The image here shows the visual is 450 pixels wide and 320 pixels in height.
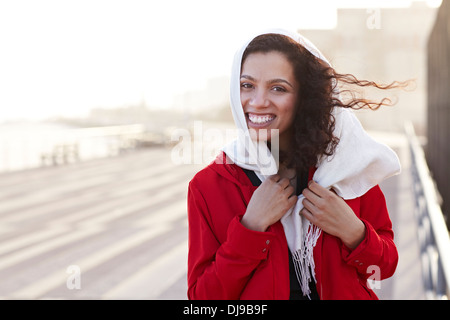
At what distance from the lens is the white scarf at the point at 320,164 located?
64.1 inches

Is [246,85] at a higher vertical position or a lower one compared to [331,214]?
higher

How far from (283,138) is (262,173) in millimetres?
175

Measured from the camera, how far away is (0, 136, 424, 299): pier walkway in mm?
5523

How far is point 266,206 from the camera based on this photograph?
1.58 meters

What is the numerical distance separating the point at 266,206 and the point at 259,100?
0.28 metres

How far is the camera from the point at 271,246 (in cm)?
162

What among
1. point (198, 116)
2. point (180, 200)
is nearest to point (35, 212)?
point (180, 200)

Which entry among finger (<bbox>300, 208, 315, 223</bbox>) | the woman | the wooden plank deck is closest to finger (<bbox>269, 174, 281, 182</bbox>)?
the woman

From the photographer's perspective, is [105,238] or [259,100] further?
[105,238]

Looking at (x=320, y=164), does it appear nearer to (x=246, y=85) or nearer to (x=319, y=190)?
(x=319, y=190)

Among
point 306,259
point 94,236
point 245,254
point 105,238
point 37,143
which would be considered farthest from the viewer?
point 37,143

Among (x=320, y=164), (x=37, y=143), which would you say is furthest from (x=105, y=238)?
(x=37, y=143)

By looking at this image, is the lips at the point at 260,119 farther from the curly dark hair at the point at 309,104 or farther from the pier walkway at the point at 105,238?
the pier walkway at the point at 105,238
